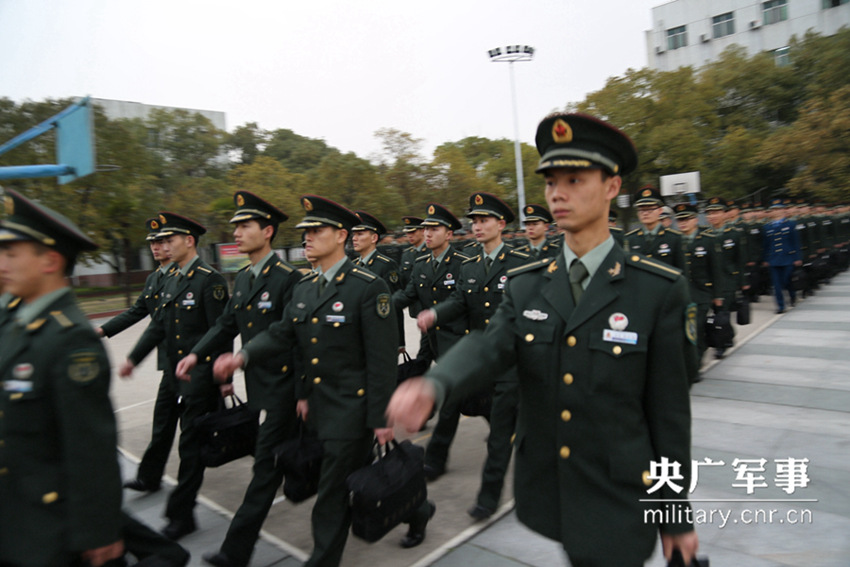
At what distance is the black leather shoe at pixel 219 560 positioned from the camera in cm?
350

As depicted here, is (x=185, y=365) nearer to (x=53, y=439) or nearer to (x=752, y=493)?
(x=53, y=439)

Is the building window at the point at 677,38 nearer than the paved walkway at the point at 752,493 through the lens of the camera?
No

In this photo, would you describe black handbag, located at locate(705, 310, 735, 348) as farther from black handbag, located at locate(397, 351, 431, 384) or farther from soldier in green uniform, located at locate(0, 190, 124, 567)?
soldier in green uniform, located at locate(0, 190, 124, 567)

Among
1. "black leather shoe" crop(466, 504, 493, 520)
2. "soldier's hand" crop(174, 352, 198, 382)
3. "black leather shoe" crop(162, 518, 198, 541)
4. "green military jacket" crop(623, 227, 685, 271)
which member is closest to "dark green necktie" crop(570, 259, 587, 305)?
"black leather shoe" crop(466, 504, 493, 520)

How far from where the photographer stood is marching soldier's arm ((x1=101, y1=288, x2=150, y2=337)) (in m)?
5.13

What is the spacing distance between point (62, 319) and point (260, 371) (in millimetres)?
1760

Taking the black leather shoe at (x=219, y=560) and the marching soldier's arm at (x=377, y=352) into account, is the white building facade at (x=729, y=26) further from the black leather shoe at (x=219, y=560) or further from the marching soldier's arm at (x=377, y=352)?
the black leather shoe at (x=219, y=560)

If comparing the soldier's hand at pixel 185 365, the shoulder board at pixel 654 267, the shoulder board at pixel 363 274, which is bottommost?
the soldier's hand at pixel 185 365

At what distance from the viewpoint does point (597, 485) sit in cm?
201

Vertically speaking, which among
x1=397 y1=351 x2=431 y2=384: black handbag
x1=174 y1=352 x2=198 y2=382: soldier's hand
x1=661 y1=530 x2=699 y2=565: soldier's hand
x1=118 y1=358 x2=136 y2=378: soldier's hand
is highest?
x1=174 y1=352 x2=198 y2=382: soldier's hand

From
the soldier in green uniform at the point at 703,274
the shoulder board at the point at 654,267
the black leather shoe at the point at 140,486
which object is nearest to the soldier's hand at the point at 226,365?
the shoulder board at the point at 654,267

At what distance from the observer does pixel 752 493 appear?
13.6 feet

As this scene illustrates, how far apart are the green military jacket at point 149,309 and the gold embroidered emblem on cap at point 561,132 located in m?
3.87

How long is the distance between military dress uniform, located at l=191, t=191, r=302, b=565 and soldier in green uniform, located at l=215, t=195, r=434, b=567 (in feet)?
0.85
